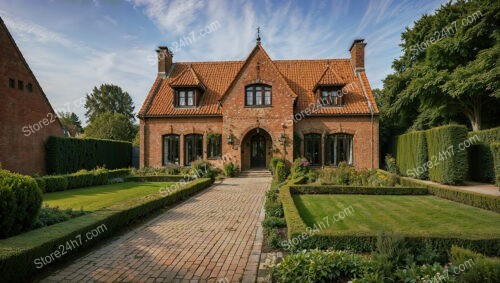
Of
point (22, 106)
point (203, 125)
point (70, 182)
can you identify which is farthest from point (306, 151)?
point (22, 106)

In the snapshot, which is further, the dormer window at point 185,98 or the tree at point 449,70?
the dormer window at point 185,98

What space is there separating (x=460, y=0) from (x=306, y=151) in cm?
1667

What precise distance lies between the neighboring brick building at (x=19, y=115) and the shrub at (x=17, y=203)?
40.5 feet

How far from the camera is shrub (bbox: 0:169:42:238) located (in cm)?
553

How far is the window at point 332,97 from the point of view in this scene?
2106 cm

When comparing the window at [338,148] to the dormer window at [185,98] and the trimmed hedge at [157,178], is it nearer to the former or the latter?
the trimmed hedge at [157,178]

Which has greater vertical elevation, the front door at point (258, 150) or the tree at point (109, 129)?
the tree at point (109, 129)

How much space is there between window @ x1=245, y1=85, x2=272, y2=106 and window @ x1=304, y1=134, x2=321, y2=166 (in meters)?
4.13

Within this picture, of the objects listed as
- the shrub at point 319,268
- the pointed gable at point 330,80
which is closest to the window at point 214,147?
the pointed gable at point 330,80

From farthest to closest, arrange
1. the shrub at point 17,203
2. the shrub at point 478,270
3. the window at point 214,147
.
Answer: the window at point 214,147
the shrub at point 17,203
the shrub at point 478,270

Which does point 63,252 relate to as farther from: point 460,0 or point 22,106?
point 460,0

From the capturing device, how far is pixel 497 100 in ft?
62.9

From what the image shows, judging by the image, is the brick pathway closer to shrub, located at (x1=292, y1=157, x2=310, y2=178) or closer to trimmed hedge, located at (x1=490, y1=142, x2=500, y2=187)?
shrub, located at (x1=292, y1=157, x2=310, y2=178)

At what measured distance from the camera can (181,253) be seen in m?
5.82
